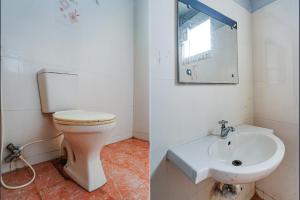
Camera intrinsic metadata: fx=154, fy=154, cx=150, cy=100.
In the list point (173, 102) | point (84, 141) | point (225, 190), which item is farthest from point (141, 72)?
point (225, 190)

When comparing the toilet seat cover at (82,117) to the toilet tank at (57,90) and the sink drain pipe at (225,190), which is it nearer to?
the toilet tank at (57,90)

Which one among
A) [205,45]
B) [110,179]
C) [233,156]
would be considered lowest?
[110,179]

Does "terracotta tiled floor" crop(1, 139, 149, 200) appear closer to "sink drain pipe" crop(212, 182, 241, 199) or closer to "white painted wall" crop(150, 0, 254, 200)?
"white painted wall" crop(150, 0, 254, 200)

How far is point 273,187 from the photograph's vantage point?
1.96 feet

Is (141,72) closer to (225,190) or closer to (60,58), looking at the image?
(60,58)

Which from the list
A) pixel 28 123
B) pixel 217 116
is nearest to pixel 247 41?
pixel 217 116

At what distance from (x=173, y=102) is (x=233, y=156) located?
462 mm

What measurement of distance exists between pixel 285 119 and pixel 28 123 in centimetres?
90

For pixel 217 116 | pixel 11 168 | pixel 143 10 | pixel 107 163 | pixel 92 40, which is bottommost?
pixel 107 163

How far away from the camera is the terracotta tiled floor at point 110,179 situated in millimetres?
644

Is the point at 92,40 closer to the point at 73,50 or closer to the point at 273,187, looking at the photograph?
the point at 73,50

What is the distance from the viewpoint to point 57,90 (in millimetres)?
709

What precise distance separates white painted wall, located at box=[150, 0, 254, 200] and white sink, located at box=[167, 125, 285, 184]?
0.06 meters

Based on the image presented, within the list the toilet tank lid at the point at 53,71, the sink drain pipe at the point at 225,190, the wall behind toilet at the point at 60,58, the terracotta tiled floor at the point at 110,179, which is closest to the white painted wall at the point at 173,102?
the sink drain pipe at the point at 225,190
